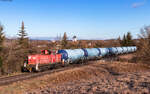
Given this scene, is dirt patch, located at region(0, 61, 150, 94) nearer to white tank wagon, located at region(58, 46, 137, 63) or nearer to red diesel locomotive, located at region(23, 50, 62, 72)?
red diesel locomotive, located at region(23, 50, 62, 72)

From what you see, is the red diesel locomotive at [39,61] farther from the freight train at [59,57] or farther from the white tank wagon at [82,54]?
the white tank wagon at [82,54]

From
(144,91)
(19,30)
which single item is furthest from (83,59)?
(19,30)

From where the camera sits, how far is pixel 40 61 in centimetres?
2047

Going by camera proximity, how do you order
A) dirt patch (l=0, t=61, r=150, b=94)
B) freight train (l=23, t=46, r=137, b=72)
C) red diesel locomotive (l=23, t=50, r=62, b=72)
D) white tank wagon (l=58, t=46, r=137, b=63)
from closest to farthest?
dirt patch (l=0, t=61, r=150, b=94) < red diesel locomotive (l=23, t=50, r=62, b=72) < freight train (l=23, t=46, r=137, b=72) < white tank wagon (l=58, t=46, r=137, b=63)

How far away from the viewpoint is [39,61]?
20344 mm

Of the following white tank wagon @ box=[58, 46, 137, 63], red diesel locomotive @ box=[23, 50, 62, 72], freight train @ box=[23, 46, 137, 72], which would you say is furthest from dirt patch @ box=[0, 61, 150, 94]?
white tank wagon @ box=[58, 46, 137, 63]

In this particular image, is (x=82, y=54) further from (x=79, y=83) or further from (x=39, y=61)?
(x=79, y=83)

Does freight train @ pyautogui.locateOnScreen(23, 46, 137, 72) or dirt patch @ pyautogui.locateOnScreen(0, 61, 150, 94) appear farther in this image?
freight train @ pyautogui.locateOnScreen(23, 46, 137, 72)

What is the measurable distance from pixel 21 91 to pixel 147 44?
90.0 ft

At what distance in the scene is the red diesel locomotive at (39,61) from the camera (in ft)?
64.0

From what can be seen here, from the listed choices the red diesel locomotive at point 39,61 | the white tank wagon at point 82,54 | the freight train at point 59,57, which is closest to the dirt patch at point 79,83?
the red diesel locomotive at point 39,61

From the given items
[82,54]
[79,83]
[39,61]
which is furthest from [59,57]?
[79,83]

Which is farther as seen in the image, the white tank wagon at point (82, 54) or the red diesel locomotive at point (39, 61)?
the white tank wagon at point (82, 54)

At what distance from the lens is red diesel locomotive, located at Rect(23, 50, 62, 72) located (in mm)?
19516
